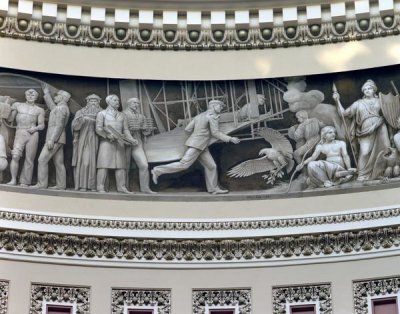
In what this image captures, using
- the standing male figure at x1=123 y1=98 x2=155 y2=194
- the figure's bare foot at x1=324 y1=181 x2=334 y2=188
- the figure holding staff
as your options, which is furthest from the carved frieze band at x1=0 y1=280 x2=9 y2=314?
the figure holding staff

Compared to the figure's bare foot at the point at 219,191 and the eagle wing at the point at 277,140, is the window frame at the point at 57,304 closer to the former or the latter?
the figure's bare foot at the point at 219,191

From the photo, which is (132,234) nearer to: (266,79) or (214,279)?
(214,279)

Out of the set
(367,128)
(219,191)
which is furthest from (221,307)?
(367,128)

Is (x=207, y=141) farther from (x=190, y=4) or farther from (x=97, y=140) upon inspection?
(x=190, y=4)

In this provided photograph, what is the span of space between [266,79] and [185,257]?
3348 mm

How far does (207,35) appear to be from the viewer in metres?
30.4

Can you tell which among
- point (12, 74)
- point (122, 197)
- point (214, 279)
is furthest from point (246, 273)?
point (12, 74)

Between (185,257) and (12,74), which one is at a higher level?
(12,74)

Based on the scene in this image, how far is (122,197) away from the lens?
2944 centimetres

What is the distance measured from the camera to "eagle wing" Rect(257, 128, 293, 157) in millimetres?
29844

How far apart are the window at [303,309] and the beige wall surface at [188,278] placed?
1.16 ft

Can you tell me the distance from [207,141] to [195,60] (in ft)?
4.56

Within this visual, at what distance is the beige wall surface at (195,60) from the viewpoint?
29953 millimetres

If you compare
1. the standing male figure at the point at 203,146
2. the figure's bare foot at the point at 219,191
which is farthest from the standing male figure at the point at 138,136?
the figure's bare foot at the point at 219,191
